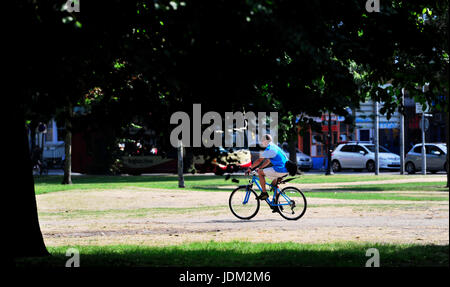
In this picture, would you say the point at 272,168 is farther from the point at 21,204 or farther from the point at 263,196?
the point at 21,204

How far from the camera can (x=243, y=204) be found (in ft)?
49.0

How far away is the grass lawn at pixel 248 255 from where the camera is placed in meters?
8.88

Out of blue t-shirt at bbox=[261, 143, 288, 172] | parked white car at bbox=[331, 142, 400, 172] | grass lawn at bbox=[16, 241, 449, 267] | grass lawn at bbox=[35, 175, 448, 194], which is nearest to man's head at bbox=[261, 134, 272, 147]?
blue t-shirt at bbox=[261, 143, 288, 172]

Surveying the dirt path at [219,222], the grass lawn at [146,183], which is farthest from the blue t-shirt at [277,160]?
the grass lawn at [146,183]

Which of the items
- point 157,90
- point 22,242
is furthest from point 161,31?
point 22,242

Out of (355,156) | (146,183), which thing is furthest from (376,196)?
(355,156)

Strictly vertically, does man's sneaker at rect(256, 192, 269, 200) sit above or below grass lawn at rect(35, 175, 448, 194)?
above

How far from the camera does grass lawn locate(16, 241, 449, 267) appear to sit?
29.1 ft

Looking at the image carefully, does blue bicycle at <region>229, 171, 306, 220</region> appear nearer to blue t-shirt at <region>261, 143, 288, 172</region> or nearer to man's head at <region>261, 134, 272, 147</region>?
blue t-shirt at <region>261, 143, 288, 172</region>

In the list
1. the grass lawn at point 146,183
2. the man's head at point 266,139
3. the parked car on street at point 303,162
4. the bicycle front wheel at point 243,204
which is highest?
the man's head at point 266,139

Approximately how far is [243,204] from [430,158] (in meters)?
29.0

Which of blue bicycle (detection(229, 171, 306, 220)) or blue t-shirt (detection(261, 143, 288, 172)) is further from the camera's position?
blue bicycle (detection(229, 171, 306, 220))

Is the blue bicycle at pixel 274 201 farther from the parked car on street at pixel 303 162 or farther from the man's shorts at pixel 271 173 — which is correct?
the parked car on street at pixel 303 162

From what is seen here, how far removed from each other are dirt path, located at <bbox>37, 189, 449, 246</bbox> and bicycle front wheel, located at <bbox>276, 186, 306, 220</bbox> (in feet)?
0.72
